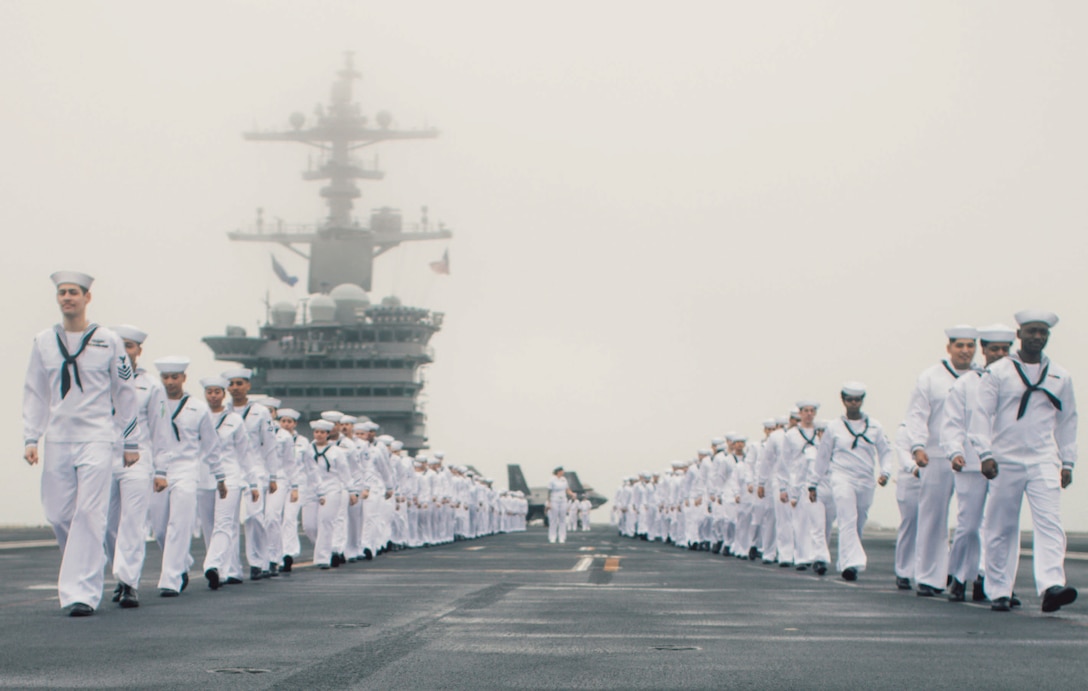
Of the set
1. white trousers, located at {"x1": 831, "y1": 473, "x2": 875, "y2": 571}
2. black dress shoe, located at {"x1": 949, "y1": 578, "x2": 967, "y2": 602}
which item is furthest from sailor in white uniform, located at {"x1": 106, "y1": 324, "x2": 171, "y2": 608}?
white trousers, located at {"x1": 831, "y1": 473, "x2": 875, "y2": 571}

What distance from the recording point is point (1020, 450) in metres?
11.0

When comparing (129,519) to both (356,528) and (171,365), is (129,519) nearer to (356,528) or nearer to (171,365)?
(171,365)

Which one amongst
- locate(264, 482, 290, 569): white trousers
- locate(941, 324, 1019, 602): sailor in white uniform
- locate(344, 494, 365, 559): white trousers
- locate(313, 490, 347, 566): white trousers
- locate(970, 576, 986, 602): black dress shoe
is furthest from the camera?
locate(344, 494, 365, 559): white trousers

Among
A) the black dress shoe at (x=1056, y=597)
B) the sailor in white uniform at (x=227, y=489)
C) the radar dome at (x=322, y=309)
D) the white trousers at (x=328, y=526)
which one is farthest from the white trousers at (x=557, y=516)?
the radar dome at (x=322, y=309)

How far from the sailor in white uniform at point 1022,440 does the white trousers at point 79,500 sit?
6853 millimetres

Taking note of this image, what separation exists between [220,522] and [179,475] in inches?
54.0

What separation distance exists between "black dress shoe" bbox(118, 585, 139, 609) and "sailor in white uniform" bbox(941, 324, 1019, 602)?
6703 mm

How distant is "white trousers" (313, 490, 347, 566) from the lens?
19.9 metres

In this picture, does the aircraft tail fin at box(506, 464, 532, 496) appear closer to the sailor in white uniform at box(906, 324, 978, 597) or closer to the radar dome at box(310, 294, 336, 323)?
the radar dome at box(310, 294, 336, 323)

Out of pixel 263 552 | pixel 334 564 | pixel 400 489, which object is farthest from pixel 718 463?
pixel 263 552

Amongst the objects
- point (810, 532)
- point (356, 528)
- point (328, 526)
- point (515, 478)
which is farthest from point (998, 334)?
point (515, 478)

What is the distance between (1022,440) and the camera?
10953 mm

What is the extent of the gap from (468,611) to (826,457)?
8.00 m

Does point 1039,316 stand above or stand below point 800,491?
above
